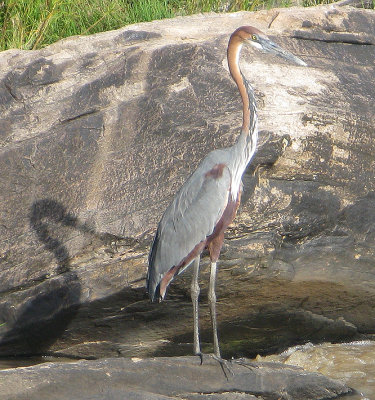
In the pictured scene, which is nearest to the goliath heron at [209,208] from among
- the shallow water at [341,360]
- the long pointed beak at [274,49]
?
the long pointed beak at [274,49]

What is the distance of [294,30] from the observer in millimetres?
6008

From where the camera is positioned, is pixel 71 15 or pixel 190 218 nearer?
pixel 190 218

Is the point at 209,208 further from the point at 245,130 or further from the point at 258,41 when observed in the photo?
the point at 258,41

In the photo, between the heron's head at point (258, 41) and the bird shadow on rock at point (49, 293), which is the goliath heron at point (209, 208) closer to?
the heron's head at point (258, 41)

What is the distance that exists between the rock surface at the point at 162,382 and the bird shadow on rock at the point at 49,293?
3.98ft

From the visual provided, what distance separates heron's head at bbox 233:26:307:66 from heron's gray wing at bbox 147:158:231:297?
816 mm

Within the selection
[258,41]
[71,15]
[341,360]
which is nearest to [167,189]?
[258,41]

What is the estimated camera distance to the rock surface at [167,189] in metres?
5.43

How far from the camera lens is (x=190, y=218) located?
4953mm

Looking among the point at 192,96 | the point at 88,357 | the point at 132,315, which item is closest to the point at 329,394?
the point at 132,315

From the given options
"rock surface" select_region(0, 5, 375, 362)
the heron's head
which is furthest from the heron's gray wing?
the heron's head

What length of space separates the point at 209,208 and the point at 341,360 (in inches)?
70.7

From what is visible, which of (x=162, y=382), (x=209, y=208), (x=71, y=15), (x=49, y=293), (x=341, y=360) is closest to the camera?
(x=162, y=382)

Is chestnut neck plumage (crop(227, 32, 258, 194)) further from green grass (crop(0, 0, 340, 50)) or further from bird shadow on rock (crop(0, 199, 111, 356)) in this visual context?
green grass (crop(0, 0, 340, 50))
